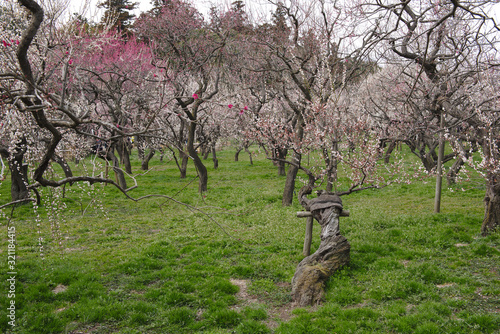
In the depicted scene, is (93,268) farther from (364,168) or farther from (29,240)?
(364,168)

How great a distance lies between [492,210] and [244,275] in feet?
19.4

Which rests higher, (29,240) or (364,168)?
(364,168)

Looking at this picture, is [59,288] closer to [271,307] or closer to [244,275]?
[244,275]

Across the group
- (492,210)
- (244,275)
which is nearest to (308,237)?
(244,275)

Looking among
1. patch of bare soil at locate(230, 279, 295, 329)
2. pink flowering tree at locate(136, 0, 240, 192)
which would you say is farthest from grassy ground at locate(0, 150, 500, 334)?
pink flowering tree at locate(136, 0, 240, 192)

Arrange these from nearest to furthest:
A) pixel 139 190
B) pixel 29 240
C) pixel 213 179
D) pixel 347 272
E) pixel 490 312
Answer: pixel 490 312 → pixel 347 272 → pixel 29 240 → pixel 139 190 → pixel 213 179

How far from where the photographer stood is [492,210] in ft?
26.3

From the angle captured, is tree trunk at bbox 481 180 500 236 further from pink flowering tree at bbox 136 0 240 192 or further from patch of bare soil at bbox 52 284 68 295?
pink flowering tree at bbox 136 0 240 192

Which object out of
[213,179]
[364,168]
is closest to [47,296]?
[364,168]

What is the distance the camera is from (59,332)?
5.04 m

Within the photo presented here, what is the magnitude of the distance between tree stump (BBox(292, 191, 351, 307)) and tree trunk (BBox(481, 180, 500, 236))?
12.1ft

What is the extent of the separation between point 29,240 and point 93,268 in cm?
328

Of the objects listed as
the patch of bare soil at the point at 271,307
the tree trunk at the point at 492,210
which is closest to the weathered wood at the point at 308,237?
the patch of bare soil at the point at 271,307

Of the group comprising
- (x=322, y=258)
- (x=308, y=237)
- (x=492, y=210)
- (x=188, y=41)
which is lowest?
(x=322, y=258)
